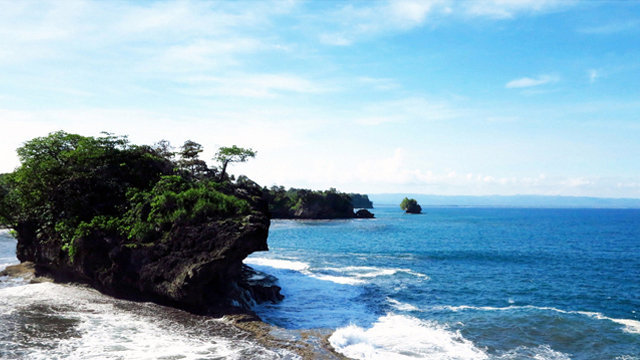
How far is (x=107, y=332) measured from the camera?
1995 cm

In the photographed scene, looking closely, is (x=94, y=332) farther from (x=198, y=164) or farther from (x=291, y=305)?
(x=198, y=164)

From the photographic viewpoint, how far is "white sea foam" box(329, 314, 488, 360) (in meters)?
18.9

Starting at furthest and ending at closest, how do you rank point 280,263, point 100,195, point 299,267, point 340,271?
point 280,263
point 299,267
point 340,271
point 100,195

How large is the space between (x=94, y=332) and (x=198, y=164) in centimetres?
2529

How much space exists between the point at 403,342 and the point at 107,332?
14944mm

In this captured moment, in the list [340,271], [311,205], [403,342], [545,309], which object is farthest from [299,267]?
[311,205]

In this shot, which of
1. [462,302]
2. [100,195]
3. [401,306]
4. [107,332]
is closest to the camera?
[107,332]

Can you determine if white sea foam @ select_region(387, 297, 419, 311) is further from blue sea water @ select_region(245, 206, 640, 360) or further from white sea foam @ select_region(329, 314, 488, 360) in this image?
white sea foam @ select_region(329, 314, 488, 360)

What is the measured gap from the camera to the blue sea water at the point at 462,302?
20359mm

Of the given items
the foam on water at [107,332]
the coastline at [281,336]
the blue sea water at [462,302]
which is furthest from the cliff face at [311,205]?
the coastline at [281,336]

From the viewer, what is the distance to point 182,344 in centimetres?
1862

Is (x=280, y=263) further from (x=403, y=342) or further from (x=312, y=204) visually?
(x=312, y=204)

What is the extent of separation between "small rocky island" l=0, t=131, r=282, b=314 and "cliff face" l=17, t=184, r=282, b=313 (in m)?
0.07

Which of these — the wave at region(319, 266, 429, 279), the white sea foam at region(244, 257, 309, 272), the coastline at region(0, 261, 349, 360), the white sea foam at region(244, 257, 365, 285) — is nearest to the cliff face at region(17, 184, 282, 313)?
the coastline at region(0, 261, 349, 360)
